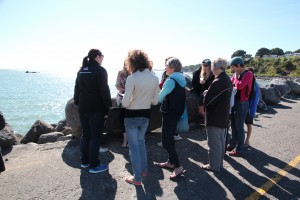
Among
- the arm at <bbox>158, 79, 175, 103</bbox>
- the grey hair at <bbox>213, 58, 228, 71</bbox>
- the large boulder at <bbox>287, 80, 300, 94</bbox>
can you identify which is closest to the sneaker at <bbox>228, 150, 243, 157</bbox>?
the grey hair at <bbox>213, 58, 228, 71</bbox>

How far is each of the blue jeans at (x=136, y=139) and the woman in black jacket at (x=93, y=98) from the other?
2.05 feet

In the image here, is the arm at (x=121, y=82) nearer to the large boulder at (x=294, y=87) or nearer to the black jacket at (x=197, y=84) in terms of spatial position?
the black jacket at (x=197, y=84)

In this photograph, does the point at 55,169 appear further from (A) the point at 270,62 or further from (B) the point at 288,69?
(A) the point at 270,62

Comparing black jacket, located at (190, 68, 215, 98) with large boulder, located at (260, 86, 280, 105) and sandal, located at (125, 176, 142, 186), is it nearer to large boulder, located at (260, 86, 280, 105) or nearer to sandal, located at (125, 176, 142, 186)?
sandal, located at (125, 176, 142, 186)

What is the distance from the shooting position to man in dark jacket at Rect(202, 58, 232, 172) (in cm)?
514

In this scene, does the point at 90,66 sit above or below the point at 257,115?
above

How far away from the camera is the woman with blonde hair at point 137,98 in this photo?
4508mm

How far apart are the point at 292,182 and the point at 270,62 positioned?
412ft

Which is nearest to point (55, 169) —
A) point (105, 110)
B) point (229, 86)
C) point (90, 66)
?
point (105, 110)

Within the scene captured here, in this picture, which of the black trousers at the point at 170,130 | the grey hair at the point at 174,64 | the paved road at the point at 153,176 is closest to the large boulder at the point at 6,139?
the paved road at the point at 153,176

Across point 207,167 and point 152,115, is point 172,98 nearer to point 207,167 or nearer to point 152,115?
point 207,167

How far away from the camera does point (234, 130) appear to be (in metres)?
6.70

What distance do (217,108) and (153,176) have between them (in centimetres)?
167

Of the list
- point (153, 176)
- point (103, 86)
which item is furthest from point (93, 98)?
point (153, 176)
